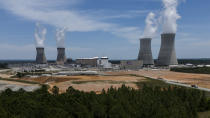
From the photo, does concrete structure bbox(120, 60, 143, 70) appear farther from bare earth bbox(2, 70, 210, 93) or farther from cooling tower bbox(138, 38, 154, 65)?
bare earth bbox(2, 70, 210, 93)

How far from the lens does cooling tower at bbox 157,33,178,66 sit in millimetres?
77438

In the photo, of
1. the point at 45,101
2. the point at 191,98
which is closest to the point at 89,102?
the point at 45,101

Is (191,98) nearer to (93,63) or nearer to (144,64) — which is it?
(144,64)

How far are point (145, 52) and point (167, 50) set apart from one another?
1126 centimetres

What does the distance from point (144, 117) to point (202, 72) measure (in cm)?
6357

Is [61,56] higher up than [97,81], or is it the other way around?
[61,56]

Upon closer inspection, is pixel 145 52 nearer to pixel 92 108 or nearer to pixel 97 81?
pixel 97 81

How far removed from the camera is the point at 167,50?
3118 inches

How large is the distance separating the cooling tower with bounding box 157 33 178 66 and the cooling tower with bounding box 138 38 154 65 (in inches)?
214

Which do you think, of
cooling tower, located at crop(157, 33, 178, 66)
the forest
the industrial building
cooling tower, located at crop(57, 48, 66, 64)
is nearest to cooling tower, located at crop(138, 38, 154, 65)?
cooling tower, located at crop(157, 33, 178, 66)

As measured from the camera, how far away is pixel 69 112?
15.0 meters

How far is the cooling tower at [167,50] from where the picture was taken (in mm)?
77438

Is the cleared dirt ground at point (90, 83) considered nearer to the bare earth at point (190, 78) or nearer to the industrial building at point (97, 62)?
the bare earth at point (190, 78)

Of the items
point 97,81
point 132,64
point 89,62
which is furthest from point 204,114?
point 89,62
